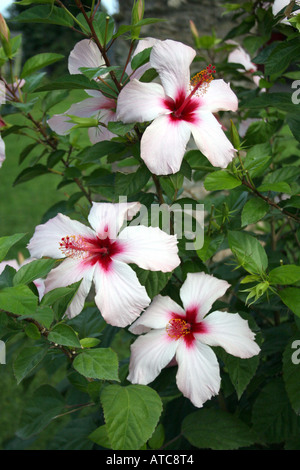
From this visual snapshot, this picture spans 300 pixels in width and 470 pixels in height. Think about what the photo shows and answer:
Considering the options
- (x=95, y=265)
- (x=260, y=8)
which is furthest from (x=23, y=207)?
(x=95, y=265)

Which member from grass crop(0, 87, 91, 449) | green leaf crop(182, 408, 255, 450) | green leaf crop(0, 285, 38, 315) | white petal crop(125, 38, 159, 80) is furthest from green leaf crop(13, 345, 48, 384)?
grass crop(0, 87, 91, 449)

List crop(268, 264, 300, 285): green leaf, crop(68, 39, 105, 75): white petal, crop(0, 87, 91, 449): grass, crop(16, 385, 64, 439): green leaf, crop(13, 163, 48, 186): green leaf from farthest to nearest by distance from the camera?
crop(0, 87, 91, 449): grass, crop(13, 163, 48, 186): green leaf, crop(16, 385, 64, 439): green leaf, crop(68, 39, 105, 75): white petal, crop(268, 264, 300, 285): green leaf

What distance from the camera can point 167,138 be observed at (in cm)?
81

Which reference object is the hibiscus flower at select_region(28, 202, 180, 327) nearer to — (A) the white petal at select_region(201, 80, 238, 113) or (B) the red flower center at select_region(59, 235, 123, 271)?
(B) the red flower center at select_region(59, 235, 123, 271)

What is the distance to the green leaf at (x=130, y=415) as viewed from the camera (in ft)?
2.67

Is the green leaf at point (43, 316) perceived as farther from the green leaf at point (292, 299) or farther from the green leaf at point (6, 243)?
the green leaf at point (292, 299)

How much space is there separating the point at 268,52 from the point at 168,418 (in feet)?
3.07

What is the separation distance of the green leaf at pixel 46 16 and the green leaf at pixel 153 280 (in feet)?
1.56

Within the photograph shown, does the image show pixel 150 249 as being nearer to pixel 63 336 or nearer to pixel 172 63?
pixel 63 336

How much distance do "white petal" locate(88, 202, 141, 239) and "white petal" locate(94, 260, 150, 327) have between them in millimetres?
84

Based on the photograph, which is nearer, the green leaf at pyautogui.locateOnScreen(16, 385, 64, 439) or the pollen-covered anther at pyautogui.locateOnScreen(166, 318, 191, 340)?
the pollen-covered anther at pyautogui.locateOnScreen(166, 318, 191, 340)

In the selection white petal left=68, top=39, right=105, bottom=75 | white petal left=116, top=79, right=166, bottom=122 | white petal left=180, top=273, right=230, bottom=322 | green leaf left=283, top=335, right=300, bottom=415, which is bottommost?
green leaf left=283, top=335, right=300, bottom=415

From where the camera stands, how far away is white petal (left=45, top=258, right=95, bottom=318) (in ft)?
2.73
